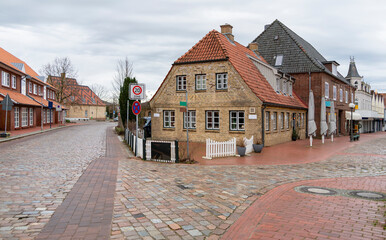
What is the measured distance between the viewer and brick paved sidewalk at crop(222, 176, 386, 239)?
15.6ft

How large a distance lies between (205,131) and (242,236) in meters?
16.2

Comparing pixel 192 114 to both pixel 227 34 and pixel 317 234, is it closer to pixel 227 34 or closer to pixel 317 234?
pixel 227 34

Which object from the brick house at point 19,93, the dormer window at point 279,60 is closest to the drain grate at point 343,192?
the dormer window at point 279,60

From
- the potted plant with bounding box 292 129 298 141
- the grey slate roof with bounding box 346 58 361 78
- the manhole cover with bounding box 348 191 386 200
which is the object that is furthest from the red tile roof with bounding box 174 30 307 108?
the grey slate roof with bounding box 346 58 361 78

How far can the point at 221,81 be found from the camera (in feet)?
67.3

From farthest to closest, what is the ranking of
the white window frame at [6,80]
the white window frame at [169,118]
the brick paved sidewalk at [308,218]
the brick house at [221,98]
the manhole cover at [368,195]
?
the white window frame at [6,80] < the white window frame at [169,118] < the brick house at [221,98] < the manhole cover at [368,195] < the brick paved sidewalk at [308,218]

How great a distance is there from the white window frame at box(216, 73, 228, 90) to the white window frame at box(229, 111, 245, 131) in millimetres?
1886

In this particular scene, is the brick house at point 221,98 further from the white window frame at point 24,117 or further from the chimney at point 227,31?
the white window frame at point 24,117

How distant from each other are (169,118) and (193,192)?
15895 millimetres

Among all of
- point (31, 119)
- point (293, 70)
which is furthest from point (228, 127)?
point (31, 119)

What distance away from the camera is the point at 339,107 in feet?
110

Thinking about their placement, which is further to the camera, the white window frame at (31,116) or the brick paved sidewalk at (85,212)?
the white window frame at (31,116)

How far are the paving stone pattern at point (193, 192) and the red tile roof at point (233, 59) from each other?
8841mm

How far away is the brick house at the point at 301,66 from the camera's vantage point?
28.0 m
